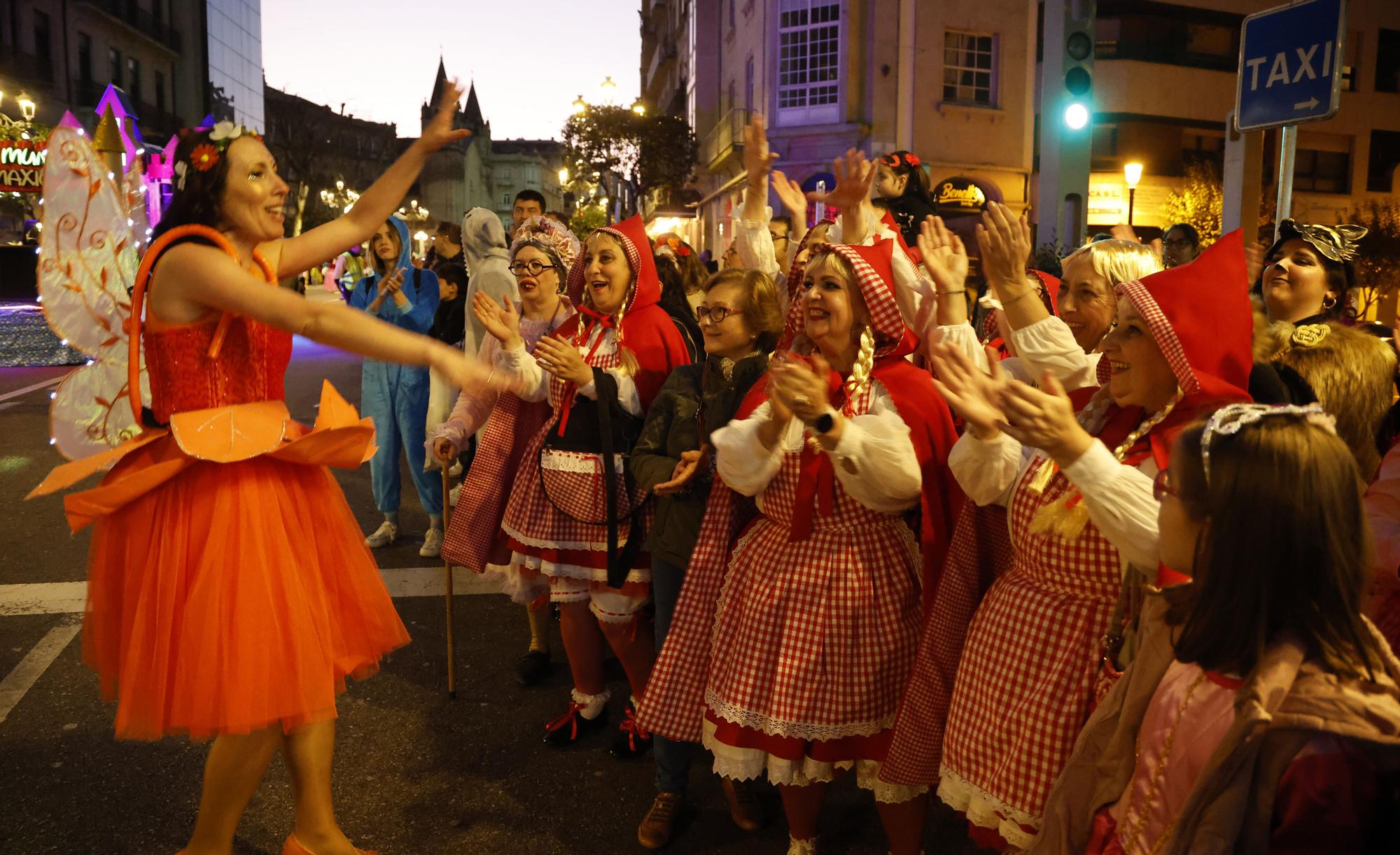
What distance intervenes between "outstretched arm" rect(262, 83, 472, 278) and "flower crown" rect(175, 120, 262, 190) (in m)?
0.29

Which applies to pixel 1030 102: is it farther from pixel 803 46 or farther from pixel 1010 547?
pixel 1010 547

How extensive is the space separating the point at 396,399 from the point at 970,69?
21518mm

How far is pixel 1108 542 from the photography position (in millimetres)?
2357

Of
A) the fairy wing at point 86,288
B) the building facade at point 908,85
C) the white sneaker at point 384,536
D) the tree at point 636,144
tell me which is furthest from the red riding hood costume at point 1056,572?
the tree at point 636,144

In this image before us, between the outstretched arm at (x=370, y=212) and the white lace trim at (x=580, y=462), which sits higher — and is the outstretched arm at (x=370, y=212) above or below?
above

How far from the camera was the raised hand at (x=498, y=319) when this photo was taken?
13.3 ft

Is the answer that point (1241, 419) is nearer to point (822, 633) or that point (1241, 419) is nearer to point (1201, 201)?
point (822, 633)

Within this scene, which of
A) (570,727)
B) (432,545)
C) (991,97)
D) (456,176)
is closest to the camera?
(570,727)

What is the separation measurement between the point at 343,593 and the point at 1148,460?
231cm

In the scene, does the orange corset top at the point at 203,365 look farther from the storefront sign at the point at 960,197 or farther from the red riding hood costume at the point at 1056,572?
the storefront sign at the point at 960,197

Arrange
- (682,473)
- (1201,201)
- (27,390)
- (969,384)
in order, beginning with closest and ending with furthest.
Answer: (969,384)
(682,473)
(27,390)
(1201,201)

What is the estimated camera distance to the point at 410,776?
3.88 m

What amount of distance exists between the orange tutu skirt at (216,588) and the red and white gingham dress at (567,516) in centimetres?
124

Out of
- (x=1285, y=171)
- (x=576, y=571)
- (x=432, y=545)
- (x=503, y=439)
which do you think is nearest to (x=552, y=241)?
(x=503, y=439)
